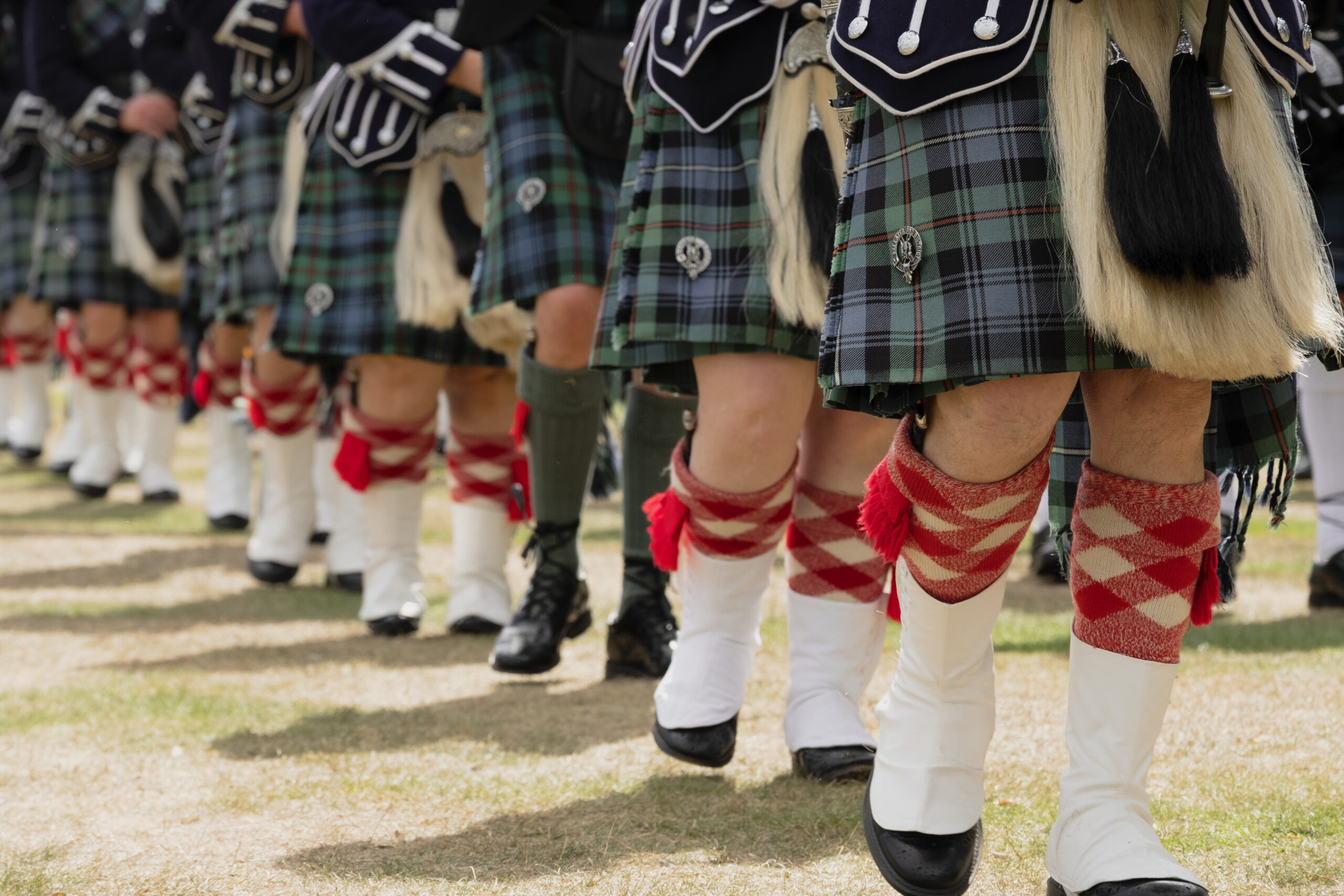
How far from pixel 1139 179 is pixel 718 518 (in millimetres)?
810

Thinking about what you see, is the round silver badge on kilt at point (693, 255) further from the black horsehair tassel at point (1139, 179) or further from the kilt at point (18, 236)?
the kilt at point (18, 236)

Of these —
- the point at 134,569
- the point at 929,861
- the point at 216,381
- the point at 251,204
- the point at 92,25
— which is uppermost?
the point at 92,25

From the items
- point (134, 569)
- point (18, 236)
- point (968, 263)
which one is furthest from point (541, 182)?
point (18, 236)

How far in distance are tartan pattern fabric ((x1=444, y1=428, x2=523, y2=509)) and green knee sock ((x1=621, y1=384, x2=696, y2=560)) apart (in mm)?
508

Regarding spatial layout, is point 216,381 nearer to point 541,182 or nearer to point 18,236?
point 18,236

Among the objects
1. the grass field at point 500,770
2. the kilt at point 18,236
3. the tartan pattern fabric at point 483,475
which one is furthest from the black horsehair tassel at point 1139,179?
the kilt at point 18,236

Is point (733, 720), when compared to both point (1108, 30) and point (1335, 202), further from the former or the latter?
point (1335, 202)

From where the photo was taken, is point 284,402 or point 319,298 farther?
point 284,402

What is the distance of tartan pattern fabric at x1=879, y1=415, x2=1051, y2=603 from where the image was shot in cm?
128

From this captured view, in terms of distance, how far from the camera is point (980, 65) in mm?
1211

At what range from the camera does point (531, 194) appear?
2.37 metres

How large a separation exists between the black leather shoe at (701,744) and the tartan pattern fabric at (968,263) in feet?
2.06

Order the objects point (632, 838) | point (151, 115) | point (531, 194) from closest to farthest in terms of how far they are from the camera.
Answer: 1. point (632, 838)
2. point (531, 194)
3. point (151, 115)

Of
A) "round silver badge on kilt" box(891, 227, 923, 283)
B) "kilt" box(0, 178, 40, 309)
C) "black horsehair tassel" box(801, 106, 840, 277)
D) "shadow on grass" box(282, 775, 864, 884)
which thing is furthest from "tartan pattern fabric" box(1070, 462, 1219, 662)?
"kilt" box(0, 178, 40, 309)
